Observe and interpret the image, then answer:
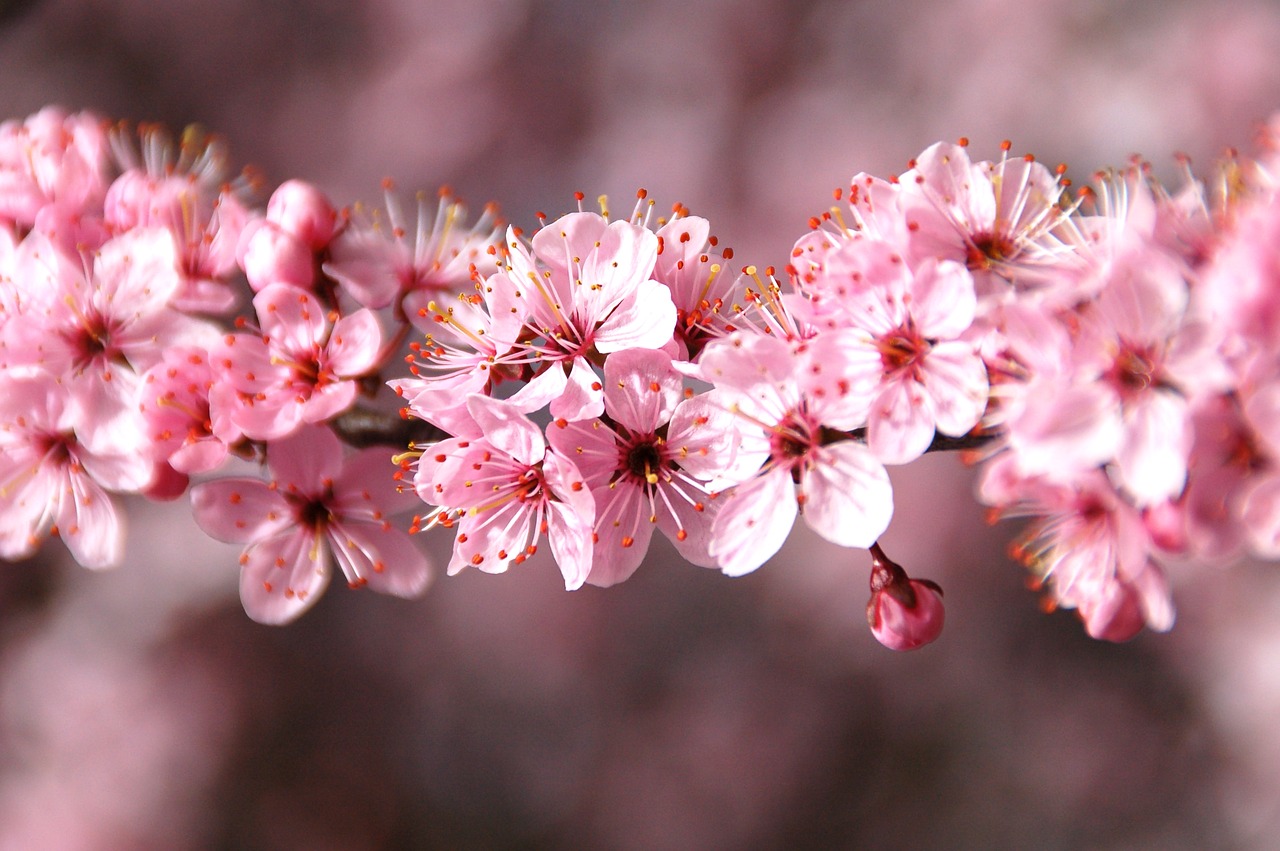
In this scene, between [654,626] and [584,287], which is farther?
[654,626]

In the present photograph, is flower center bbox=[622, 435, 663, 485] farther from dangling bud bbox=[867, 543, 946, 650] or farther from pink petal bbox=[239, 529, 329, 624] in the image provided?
pink petal bbox=[239, 529, 329, 624]

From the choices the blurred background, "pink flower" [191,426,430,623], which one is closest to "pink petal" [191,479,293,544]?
"pink flower" [191,426,430,623]

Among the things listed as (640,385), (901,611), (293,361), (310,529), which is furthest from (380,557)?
(901,611)

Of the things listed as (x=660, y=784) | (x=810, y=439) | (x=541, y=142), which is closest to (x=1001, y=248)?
(x=810, y=439)

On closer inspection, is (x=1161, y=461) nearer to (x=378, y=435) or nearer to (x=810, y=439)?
(x=810, y=439)

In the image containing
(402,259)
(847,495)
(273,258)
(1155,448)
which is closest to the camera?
(1155,448)

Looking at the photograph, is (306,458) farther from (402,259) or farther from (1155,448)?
(1155,448)
